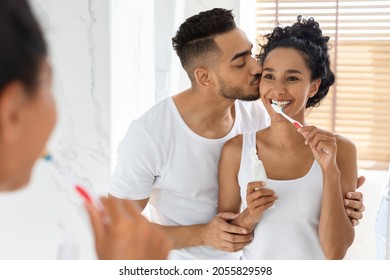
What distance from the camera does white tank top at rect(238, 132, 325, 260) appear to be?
1.01 meters

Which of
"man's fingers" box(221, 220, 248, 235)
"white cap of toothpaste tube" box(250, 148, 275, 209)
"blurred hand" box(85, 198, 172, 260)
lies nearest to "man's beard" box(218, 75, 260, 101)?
"white cap of toothpaste tube" box(250, 148, 275, 209)

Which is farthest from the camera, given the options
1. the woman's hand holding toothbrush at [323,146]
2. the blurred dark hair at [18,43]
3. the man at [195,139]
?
the man at [195,139]

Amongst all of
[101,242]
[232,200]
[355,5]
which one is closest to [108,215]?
[101,242]

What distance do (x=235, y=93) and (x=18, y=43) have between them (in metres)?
0.71

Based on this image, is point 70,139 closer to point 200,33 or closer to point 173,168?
point 173,168

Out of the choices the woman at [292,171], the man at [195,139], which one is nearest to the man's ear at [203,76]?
the man at [195,139]

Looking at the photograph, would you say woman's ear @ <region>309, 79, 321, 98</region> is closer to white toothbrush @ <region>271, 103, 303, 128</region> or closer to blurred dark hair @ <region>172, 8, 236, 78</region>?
white toothbrush @ <region>271, 103, 303, 128</region>

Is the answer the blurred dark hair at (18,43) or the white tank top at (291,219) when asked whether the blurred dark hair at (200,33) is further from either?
the blurred dark hair at (18,43)

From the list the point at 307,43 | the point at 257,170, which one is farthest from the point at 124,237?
the point at 307,43

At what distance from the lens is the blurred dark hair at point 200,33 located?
108 cm

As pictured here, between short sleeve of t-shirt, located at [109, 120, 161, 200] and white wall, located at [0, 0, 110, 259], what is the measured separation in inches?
2.7

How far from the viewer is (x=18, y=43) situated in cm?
38
